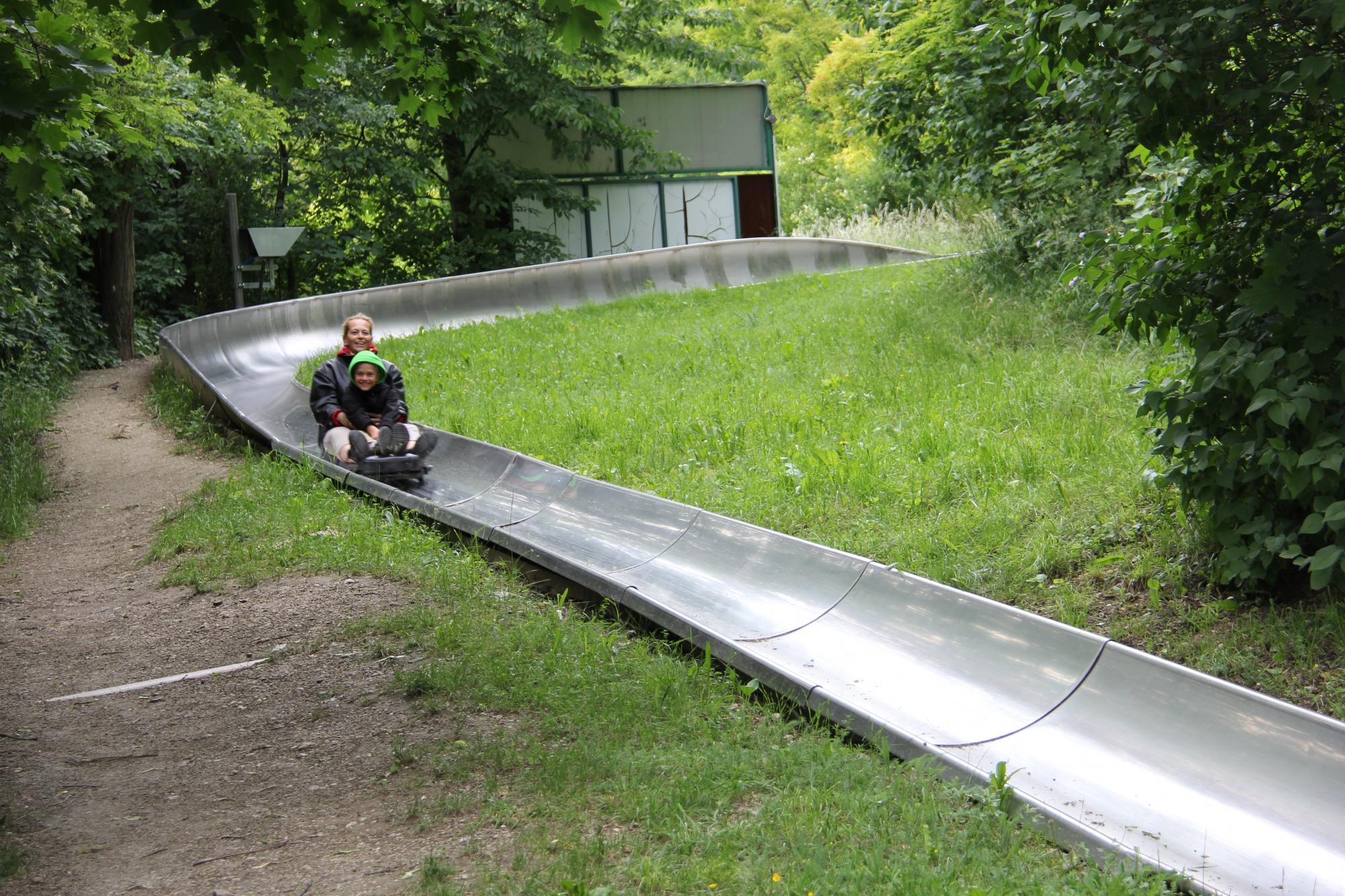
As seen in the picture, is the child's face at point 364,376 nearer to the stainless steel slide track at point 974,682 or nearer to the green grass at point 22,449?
the stainless steel slide track at point 974,682

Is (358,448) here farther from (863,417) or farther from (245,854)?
(245,854)

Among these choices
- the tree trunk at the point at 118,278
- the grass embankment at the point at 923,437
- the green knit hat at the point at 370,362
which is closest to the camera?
the grass embankment at the point at 923,437

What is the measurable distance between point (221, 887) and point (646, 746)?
148 centimetres

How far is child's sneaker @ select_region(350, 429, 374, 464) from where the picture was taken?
8.46 metres

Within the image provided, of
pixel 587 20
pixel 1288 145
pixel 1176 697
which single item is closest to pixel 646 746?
pixel 1176 697

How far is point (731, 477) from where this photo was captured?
7484 mm

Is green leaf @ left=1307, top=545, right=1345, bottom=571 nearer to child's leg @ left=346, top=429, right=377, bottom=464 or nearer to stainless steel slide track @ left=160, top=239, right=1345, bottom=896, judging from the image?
stainless steel slide track @ left=160, top=239, right=1345, bottom=896

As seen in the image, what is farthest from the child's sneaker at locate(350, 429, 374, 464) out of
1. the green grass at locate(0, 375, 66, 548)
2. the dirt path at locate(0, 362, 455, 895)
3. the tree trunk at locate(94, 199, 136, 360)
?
the tree trunk at locate(94, 199, 136, 360)

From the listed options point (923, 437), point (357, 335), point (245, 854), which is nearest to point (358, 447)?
point (357, 335)

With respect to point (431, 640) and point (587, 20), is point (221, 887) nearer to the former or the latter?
point (431, 640)

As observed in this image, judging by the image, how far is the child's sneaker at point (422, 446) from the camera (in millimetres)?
8586

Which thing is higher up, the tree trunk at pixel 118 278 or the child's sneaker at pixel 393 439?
the tree trunk at pixel 118 278

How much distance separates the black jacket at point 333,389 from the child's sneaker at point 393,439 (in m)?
0.30

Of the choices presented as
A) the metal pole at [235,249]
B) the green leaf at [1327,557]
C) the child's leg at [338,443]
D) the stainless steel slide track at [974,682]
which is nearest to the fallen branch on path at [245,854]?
the stainless steel slide track at [974,682]
